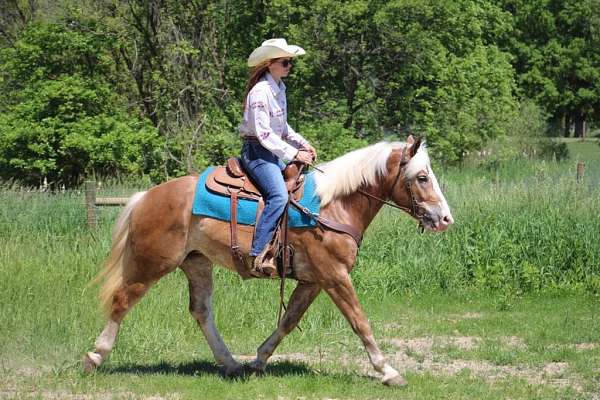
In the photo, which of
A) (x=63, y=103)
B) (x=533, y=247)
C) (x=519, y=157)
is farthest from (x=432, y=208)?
(x=519, y=157)

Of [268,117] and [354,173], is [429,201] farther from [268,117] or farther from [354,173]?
[268,117]

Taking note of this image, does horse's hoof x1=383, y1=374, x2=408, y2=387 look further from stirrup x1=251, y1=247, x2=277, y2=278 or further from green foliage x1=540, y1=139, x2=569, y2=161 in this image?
green foliage x1=540, y1=139, x2=569, y2=161

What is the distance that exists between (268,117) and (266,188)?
22.8 inches

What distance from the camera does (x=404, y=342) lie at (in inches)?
338

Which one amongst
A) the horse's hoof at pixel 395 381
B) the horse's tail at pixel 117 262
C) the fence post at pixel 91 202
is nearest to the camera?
the horse's hoof at pixel 395 381

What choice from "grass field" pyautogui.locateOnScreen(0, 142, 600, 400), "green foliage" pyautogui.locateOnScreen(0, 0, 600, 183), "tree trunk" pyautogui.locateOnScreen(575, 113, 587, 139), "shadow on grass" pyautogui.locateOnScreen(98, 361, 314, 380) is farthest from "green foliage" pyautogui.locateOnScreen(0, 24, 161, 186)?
"tree trunk" pyautogui.locateOnScreen(575, 113, 587, 139)

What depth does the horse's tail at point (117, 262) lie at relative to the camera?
7.14 metres

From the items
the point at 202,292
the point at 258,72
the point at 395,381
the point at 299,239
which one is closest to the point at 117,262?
the point at 202,292

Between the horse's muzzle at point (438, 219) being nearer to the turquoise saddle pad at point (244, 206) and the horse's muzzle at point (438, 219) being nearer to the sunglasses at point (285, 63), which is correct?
the turquoise saddle pad at point (244, 206)

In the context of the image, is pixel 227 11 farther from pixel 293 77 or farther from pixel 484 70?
pixel 484 70

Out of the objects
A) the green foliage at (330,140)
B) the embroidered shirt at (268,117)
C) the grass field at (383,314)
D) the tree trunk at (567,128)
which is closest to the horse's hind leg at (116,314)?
the grass field at (383,314)

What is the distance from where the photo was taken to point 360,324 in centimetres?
654

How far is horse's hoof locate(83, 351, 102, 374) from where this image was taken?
6.85m

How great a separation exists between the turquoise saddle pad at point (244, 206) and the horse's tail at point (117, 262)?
74 centimetres
